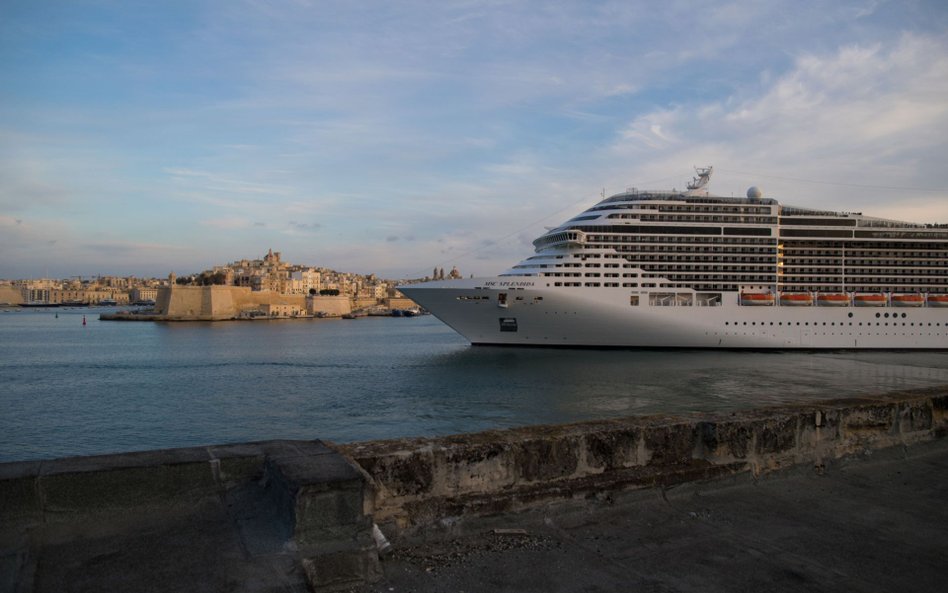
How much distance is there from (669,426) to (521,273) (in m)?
34.3

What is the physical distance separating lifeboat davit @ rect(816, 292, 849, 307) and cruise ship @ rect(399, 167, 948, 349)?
0.09 metres

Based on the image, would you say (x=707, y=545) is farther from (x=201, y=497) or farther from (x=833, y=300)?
(x=833, y=300)

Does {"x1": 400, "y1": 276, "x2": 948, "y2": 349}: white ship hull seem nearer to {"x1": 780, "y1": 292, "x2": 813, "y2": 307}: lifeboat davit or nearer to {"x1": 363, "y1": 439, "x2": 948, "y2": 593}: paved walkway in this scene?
{"x1": 780, "y1": 292, "x2": 813, "y2": 307}: lifeboat davit

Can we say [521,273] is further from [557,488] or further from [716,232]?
[557,488]

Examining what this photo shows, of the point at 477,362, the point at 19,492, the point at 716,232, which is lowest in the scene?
the point at 477,362

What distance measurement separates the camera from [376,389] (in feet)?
89.0

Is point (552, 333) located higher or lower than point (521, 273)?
lower

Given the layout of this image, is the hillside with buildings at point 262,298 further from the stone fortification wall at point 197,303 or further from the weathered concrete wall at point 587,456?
the weathered concrete wall at point 587,456

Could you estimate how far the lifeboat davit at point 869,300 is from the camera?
42125mm

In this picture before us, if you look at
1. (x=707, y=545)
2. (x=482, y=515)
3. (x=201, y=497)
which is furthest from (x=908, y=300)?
(x=201, y=497)

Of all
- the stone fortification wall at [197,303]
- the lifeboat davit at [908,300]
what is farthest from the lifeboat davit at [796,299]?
the stone fortification wall at [197,303]

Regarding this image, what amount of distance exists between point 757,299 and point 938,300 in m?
13.4

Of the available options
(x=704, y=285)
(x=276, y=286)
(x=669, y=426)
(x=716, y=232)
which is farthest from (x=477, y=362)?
(x=276, y=286)

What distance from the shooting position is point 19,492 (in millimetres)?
3348
